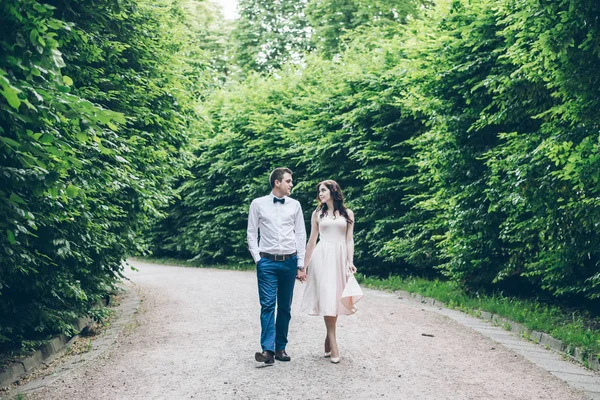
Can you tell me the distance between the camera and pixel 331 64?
845 inches

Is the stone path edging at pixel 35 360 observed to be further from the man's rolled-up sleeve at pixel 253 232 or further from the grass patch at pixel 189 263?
the grass patch at pixel 189 263

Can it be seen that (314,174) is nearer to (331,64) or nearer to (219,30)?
(331,64)

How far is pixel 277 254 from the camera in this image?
24.1 feet

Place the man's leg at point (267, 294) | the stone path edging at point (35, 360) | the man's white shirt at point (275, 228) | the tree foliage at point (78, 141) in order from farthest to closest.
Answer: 1. the man's white shirt at point (275, 228)
2. the man's leg at point (267, 294)
3. the stone path edging at point (35, 360)
4. the tree foliage at point (78, 141)

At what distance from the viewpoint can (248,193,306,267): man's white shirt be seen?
7340 mm

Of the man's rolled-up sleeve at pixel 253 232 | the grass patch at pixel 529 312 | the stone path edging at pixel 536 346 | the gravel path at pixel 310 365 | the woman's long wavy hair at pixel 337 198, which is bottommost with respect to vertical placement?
the gravel path at pixel 310 365

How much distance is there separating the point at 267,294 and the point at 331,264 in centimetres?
83

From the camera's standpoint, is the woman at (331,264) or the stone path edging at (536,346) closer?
the stone path edging at (536,346)

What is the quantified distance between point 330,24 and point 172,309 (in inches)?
1008

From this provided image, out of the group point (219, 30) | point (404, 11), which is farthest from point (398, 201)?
point (219, 30)

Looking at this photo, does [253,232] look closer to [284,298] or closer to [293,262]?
[293,262]

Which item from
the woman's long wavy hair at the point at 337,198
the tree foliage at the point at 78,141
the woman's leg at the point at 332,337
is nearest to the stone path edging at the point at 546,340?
the woman's leg at the point at 332,337

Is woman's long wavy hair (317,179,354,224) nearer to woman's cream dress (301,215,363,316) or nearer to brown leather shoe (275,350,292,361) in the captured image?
woman's cream dress (301,215,363,316)

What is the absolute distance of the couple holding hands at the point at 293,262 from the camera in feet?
24.0
